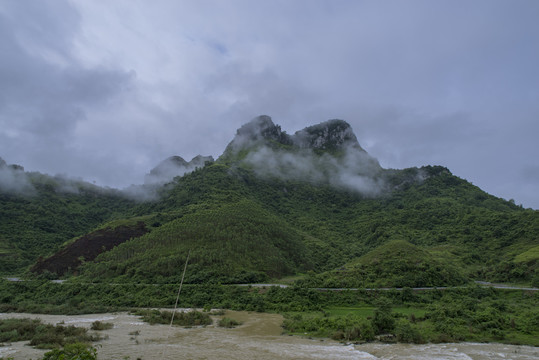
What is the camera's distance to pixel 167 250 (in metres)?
58.2

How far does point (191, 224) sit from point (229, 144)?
4291 inches

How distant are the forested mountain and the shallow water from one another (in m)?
22.6

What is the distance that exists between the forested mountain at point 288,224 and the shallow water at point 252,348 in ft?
74.2

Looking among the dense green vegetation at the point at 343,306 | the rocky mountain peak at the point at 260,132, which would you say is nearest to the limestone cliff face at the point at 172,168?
the rocky mountain peak at the point at 260,132

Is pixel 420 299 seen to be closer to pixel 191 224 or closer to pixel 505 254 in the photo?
pixel 505 254

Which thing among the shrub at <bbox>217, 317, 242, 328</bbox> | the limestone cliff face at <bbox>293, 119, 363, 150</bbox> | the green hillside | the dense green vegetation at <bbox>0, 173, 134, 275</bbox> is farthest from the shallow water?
the limestone cliff face at <bbox>293, 119, 363, 150</bbox>

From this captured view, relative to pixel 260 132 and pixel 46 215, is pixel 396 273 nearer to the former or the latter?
pixel 46 215

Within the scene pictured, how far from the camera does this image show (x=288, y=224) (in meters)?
93.6

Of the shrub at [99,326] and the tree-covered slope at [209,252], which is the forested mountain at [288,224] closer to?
the tree-covered slope at [209,252]

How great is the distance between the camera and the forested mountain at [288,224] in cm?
5356

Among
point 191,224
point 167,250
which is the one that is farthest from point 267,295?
point 191,224

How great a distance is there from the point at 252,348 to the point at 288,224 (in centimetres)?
7107

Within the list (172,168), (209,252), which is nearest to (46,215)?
(172,168)

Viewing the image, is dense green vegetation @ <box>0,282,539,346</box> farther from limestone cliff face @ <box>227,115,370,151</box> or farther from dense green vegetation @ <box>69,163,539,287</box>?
limestone cliff face @ <box>227,115,370,151</box>
